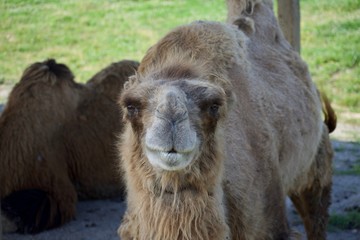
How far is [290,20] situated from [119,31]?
8738mm

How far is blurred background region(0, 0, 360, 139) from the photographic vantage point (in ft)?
44.7

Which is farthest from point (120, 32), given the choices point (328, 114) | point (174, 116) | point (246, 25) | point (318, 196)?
point (174, 116)

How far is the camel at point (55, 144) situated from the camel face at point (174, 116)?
136 inches

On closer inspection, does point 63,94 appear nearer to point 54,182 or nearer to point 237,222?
point 54,182

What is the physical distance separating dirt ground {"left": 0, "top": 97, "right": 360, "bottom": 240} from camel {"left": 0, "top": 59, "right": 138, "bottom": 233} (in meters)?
0.10

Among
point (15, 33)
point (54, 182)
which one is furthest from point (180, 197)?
point (15, 33)

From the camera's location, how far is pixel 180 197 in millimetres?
3777

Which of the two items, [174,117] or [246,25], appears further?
[246,25]

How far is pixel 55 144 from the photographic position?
745 centimetres

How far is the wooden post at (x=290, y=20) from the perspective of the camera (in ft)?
27.2

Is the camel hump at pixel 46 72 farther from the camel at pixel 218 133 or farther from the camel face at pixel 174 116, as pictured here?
the camel face at pixel 174 116

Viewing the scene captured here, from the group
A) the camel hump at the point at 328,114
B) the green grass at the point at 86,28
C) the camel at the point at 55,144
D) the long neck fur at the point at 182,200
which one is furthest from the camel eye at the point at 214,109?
the green grass at the point at 86,28

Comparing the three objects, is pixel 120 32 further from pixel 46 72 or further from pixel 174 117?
pixel 174 117

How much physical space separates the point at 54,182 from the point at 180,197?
11.9 ft
